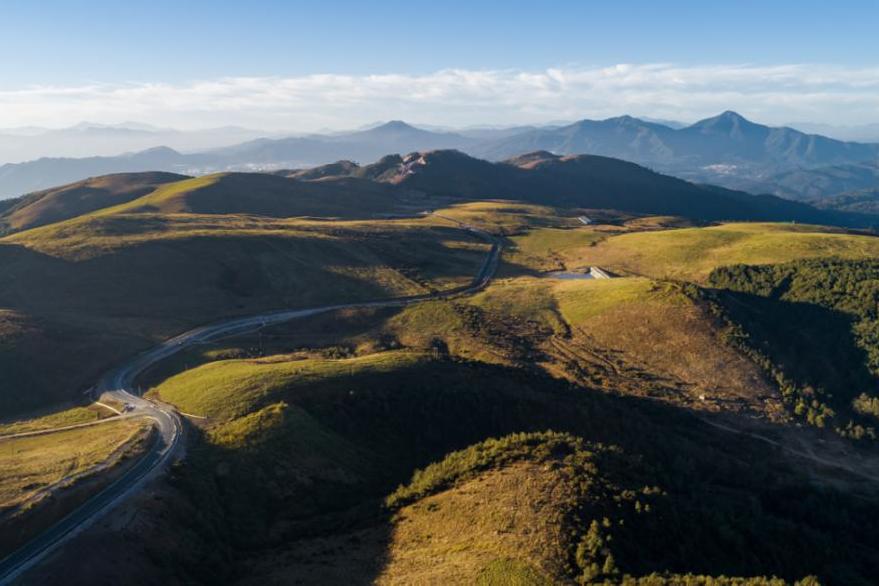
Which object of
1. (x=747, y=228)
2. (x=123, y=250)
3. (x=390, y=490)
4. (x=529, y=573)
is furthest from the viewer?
(x=747, y=228)

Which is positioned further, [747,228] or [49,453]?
[747,228]

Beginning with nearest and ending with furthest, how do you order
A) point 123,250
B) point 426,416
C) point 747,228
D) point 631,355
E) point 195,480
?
point 195,480, point 426,416, point 631,355, point 123,250, point 747,228

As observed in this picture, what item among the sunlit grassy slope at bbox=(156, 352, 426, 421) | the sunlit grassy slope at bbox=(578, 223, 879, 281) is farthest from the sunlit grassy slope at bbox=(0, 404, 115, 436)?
the sunlit grassy slope at bbox=(578, 223, 879, 281)

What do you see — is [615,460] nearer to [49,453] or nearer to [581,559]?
[581,559]

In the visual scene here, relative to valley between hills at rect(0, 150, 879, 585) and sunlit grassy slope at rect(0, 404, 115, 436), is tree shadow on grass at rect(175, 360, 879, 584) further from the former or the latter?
sunlit grassy slope at rect(0, 404, 115, 436)

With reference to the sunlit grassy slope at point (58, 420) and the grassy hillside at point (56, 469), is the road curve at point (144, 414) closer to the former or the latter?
the grassy hillside at point (56, 469)

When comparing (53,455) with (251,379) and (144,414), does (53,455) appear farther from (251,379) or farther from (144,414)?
(251,379)

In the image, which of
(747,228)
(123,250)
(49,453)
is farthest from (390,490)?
(747,228)

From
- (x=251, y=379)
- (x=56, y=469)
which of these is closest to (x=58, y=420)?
(x=56, y=469)
